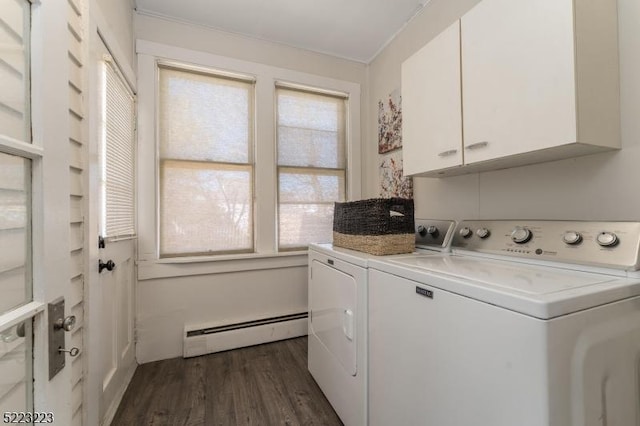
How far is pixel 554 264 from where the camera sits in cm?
102

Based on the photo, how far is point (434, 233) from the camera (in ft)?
Result: 5.29

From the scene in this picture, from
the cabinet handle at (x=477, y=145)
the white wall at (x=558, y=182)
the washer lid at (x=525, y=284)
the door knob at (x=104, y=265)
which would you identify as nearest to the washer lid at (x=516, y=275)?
the washer lid at (x=525, y=284)

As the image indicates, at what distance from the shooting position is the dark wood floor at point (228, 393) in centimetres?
149

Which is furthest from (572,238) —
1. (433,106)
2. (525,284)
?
(433,106)

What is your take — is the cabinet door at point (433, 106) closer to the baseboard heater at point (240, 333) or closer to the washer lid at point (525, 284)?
the washer lid at point (525, 284)

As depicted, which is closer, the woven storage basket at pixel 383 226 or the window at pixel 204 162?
the woven storage basket at pixel 383 226

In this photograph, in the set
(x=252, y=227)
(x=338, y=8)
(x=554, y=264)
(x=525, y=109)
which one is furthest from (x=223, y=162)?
(x=554, y=264)

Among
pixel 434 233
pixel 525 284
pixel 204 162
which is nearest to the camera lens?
pixel 525 284

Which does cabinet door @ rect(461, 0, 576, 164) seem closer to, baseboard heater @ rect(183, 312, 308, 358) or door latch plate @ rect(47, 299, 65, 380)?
door latch plate @ rect(47, 299, 65, 380)

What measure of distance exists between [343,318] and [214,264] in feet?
4.15

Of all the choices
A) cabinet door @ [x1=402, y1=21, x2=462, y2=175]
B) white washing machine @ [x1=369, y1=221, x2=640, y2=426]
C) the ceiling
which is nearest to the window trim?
the ceiling

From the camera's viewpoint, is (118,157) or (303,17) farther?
(303,17)

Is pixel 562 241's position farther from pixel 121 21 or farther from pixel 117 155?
pixel 121 21

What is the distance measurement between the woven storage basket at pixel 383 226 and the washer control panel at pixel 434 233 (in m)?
0.19
